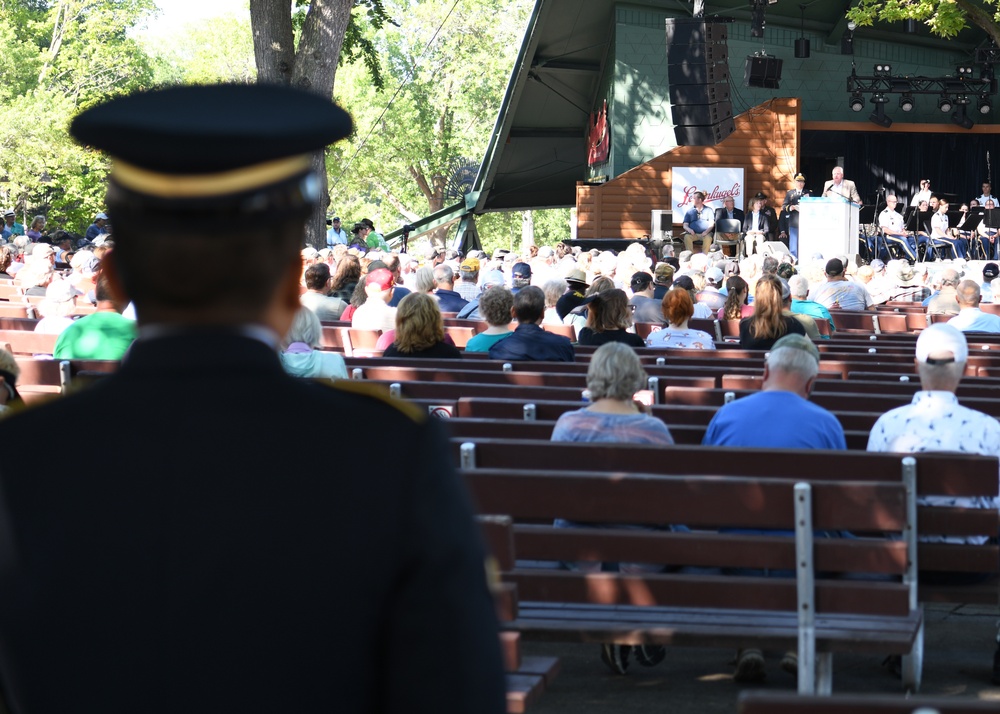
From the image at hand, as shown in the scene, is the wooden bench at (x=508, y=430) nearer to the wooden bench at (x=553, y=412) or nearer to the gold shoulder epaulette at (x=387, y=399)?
the wooden bench at (x=553, y=412)

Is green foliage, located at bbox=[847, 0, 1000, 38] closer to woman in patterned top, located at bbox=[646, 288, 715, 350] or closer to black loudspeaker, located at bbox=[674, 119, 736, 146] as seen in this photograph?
black loudspeaker, located at bbox=[674, 119, 736, 146]

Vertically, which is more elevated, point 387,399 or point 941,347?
point 387,399

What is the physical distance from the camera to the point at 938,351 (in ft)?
15.9

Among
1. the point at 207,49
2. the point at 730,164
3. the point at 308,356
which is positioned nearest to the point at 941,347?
the point at 308,356

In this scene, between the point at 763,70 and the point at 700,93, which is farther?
the point at 763,70

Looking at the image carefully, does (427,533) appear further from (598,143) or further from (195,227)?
(598,143)

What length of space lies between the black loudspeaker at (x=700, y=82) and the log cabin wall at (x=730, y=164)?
445 centimetres

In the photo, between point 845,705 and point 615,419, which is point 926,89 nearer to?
point 615,419

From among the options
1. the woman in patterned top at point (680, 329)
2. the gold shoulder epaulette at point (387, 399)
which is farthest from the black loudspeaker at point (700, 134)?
the gold shoulder epaulette at point (387, 399)

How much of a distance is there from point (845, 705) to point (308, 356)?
178 inches

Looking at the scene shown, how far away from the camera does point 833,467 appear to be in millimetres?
4285

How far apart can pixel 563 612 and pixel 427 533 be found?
284 centimetres

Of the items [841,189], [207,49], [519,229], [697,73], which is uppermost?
[207,49]

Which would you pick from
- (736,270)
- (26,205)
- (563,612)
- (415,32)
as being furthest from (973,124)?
(415,32)
